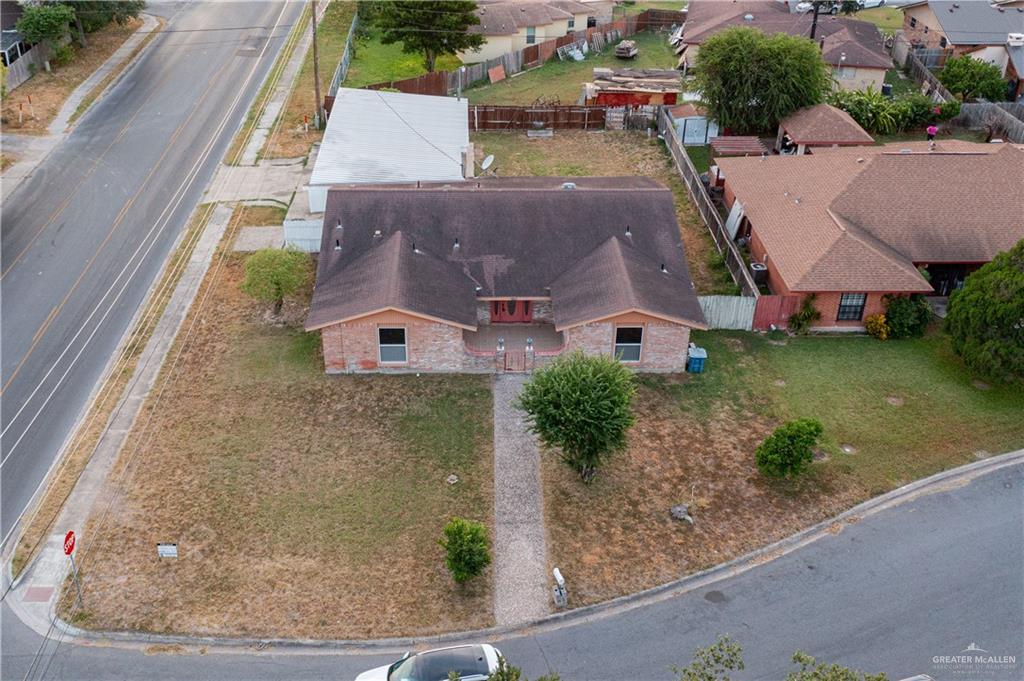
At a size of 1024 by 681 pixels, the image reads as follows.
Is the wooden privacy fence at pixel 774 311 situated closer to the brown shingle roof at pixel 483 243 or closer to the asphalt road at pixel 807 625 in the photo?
the brown shingle roof at pixel 483 243

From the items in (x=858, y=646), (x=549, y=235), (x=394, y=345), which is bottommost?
(x=858, y=646)

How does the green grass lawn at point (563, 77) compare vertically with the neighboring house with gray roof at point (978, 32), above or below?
below

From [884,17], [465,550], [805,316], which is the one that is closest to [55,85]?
[805,316]

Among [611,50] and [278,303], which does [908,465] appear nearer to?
[278,303]

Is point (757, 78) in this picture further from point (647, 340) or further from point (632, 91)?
point (647, 340)

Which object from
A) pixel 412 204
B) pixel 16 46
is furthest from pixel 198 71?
pixel 412 204

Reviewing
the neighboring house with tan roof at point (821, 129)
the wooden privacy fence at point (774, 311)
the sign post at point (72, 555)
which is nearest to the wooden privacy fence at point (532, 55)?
the neighboring house with tan roof at point (821, 129)

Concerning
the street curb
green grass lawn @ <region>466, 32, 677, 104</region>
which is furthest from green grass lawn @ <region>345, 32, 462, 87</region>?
the street curb
